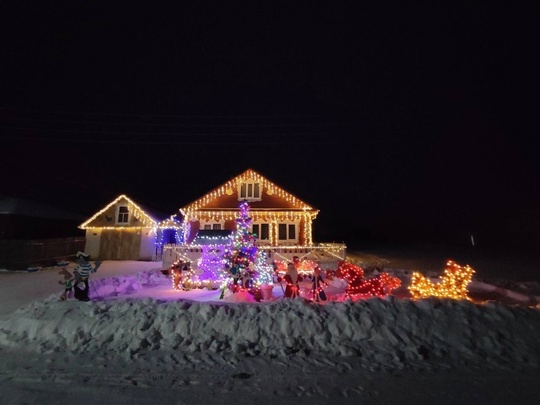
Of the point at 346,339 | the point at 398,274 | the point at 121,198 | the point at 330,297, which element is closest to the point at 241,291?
the point at 330,297

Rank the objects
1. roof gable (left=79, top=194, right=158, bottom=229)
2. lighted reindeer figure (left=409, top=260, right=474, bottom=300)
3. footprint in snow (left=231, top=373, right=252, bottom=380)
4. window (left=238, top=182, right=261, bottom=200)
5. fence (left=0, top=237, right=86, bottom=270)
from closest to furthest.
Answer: footprint in snow (left=231, top=373, right=252, bottom=380), lighted reindeer figure (left=409, top=260, right=474, bottom=300), fence (left=0, top=237, right=86, bottom=270), window (left=238, top=182, right=261, bottom=200), roof gable (left=79, top=194, right=158, bottom=229)

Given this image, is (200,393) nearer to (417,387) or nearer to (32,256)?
(417,387)

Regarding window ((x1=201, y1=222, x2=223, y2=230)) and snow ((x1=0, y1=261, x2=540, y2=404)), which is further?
window ((x1=201, y1=222, x2=223, y2=230))

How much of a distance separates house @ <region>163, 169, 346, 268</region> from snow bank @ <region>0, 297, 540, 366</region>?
16903mm

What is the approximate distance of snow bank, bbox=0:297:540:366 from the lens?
7098 mm

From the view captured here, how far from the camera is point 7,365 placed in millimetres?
6516

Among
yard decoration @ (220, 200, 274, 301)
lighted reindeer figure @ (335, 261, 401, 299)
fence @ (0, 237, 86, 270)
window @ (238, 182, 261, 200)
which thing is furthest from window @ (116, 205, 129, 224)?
lighted reindeer figure @ (335, 261, 401, 299)

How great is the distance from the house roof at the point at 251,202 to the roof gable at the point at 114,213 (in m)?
4.62

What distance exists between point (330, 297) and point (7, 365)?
953cm

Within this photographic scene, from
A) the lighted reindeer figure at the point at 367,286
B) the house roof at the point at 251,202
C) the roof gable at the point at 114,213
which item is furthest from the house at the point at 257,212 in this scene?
the lighted reindeer figure at the point at 367,286

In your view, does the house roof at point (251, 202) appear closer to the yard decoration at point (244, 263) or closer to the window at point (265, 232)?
the window at point (265, 232)

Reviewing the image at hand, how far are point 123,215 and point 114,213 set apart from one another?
31.0 inches

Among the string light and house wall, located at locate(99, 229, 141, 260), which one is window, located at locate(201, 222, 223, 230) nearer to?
the string light

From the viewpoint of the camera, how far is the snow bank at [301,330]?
23.3 feet
